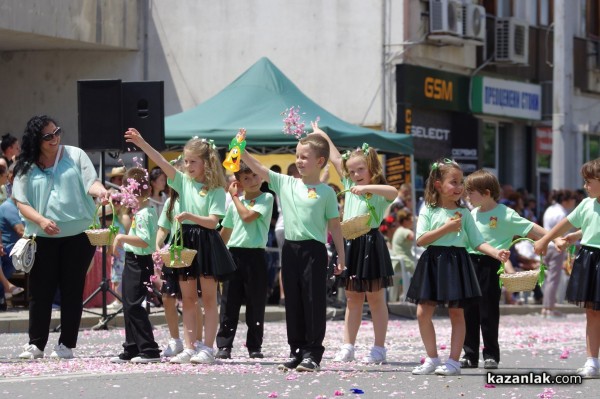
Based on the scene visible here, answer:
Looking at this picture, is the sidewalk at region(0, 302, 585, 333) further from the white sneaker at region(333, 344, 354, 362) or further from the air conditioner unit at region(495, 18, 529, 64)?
the air conditioner unit at region(495, 18, 529, 64)

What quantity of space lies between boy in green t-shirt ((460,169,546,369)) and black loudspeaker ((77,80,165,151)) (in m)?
5.47

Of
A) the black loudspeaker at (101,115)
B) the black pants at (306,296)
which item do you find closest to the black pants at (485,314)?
the black pants at (306,296)

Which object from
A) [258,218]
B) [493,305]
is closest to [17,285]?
[258,218]

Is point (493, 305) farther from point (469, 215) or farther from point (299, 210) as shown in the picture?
point (299, 210)

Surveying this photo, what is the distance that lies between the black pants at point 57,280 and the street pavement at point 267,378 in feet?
0.94

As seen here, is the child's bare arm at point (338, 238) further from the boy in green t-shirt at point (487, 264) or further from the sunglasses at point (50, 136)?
the sunglasses at point (50, 136)

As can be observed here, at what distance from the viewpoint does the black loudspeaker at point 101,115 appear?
16.6 m

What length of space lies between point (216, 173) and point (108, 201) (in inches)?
35.0

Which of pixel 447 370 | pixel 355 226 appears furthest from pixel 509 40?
pixel 447 370

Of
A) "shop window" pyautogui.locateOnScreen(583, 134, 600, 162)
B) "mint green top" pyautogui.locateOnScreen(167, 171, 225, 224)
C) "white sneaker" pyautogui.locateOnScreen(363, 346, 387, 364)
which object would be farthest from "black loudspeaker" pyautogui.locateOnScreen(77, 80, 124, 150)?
"shop window" pyautogui.locateOnScreen(583, 134, 600, 162)

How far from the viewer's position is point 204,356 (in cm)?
1160

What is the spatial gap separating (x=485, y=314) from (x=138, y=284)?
273 centimetres

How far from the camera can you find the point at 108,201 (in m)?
12.0

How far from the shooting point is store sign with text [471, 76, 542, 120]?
31125mm
